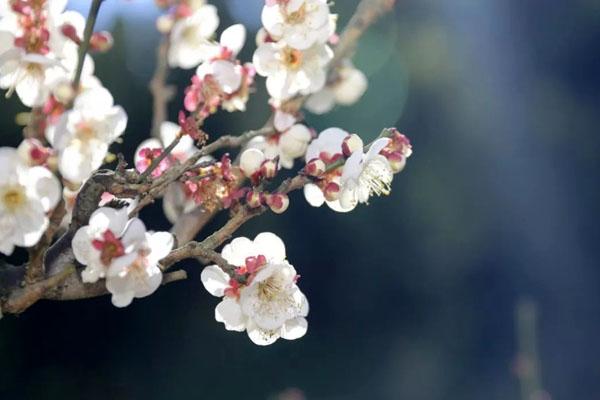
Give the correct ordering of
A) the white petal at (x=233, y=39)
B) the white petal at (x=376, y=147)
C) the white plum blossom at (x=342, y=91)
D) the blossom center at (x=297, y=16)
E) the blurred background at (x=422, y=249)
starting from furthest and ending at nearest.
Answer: the blurred background at (x=422, y=249) → the white plum blossom at (x=342, y=91) → the white petal at (x=233, y=39) → the blossom center at (x=297, y=16) → the white petal at (x=376, y=147)

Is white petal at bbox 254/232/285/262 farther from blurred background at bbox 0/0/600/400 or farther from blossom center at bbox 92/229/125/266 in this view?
blurred background at bbox 0/0/600/400

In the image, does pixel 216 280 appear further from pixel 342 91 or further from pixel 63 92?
pixel 342 91

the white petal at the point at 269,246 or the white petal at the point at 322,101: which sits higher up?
the white petal at the point at 269,246

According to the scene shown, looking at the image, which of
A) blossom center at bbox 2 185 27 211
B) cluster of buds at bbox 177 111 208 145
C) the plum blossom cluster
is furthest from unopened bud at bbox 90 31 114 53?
blossom center at bbox 2 185 27 211

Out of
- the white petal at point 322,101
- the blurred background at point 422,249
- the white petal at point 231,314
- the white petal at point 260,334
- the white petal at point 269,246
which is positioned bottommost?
the blurred background at point 422,249

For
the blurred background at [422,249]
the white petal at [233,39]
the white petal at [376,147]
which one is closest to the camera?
the white petal at [376,147]

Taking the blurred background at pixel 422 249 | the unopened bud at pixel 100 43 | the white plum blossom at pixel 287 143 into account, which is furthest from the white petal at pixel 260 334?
the blurred background at pixel 422 249

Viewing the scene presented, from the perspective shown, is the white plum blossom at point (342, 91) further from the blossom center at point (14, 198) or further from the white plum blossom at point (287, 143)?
the blossom center at point (14, 198)
